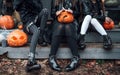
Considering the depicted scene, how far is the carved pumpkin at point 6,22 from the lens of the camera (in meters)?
9.54

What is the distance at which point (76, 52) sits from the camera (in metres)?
8.55

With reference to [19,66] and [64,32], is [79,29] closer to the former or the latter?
[64,32]

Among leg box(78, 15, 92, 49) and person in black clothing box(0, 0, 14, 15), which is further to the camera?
person in black clothing box(0, 0, 14, 15)

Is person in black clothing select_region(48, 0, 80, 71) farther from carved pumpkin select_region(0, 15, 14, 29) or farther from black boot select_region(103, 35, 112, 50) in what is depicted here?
carved pumpkin select_region(0, 15, 14, 29)

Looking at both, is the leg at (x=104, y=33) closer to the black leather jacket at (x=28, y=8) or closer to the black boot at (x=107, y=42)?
the black boot at (x=107, y=42)

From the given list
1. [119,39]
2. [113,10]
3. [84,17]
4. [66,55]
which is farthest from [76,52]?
[113,10]

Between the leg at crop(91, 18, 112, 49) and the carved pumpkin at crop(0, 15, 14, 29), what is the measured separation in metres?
1.97

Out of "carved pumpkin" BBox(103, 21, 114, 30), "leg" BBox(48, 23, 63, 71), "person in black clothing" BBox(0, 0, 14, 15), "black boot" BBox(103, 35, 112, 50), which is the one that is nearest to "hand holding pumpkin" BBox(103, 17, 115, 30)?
"carved pumpkin" BBox(103, 21, 114, 30)

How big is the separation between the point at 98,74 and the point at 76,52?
2.16 feet

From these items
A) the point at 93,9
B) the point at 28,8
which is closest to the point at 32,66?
the point at 28,8

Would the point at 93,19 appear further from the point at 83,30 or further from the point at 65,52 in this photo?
the point at 65,52

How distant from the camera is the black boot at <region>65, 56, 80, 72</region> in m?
8.35

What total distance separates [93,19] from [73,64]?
3.78 feet

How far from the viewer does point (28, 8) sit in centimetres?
912
